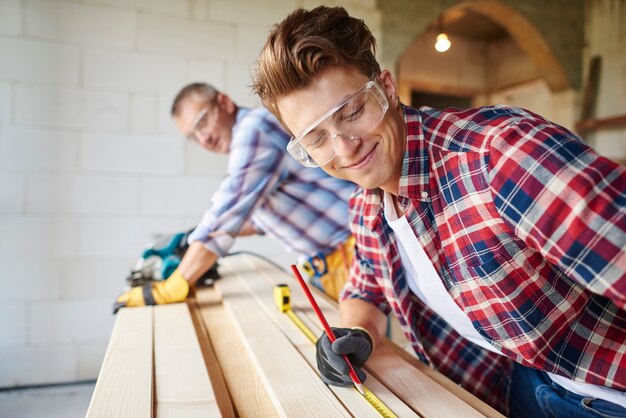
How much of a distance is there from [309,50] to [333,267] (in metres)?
1.48

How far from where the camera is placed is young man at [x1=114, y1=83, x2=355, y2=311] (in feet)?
6.40

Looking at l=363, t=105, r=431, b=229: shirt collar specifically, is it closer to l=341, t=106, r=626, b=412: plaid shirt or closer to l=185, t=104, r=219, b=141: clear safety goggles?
l=341, t=106, r=626, b=412: plaid shirt

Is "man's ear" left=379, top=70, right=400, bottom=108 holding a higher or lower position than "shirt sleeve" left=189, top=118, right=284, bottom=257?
higher

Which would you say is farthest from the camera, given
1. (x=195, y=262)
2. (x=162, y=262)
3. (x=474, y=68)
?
(x=474, y=68)

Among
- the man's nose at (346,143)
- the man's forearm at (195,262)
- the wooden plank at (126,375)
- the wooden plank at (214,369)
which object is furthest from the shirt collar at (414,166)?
the man's forearm at (195,262)

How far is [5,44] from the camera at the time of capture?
3.27m

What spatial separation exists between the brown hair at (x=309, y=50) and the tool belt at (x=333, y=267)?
1.30m

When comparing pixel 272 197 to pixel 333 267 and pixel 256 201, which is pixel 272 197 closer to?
pixel 256 201

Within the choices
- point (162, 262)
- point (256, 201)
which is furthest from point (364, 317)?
point (162, 262)

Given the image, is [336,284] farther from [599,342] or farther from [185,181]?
[185,181]

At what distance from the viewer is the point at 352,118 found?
1002 millimetres

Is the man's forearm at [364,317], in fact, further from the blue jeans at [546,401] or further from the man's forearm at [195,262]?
the man's forearm at [195,262]

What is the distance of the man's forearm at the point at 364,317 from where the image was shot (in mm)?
1315

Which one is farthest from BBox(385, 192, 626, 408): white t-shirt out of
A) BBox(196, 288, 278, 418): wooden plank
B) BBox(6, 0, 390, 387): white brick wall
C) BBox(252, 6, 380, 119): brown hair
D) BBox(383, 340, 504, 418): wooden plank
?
BBox(6, 0, 390, 387): white brick wall
